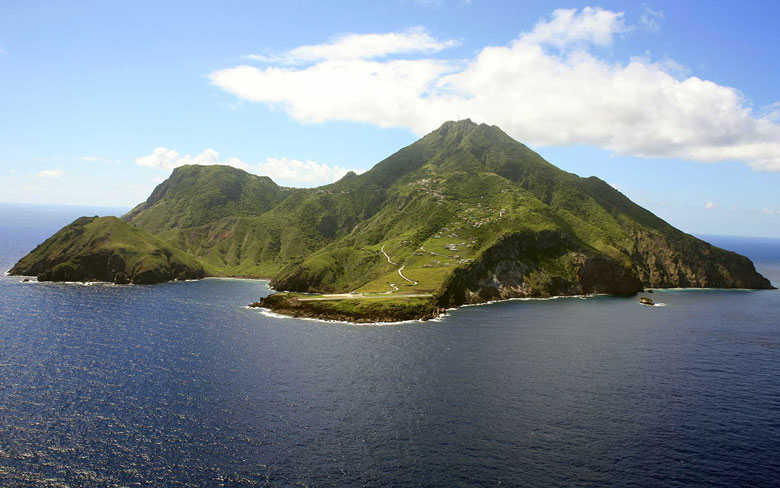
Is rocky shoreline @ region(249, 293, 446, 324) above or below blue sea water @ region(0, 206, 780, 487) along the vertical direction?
above

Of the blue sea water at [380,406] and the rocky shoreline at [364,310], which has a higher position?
the rocky shoreline at [364,310]

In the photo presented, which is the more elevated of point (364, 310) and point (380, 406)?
point (364, 310)

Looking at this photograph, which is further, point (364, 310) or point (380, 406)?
point (364, 310)

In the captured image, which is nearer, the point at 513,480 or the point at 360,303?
the point at 513,480

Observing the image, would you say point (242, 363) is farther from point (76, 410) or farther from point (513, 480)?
point (513, 480)

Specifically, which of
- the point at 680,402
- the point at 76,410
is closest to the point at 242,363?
the point at 76,410

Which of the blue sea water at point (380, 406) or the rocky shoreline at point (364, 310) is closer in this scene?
the blue sea water at point (380, 406)

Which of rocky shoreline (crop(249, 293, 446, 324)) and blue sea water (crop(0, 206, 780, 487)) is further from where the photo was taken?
rocky shoreline (crop(249, 293, 446, 324))

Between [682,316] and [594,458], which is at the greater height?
[682,316]
